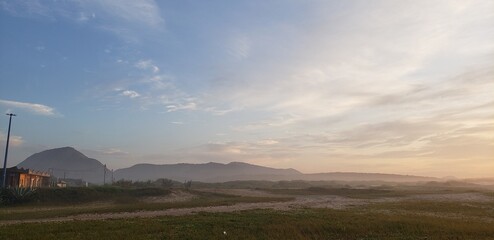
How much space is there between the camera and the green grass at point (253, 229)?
21.2 meters

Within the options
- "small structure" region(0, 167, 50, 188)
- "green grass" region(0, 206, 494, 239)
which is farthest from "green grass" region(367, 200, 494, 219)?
"small structure" region(0, 167, 50, 188)

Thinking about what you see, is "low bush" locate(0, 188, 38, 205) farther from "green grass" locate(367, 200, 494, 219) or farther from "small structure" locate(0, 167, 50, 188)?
"green grass" locate(367, 200, 494, 219)

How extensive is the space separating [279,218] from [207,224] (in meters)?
5.78

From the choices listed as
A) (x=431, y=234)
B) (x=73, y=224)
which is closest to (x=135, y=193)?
(x=73, y=224)

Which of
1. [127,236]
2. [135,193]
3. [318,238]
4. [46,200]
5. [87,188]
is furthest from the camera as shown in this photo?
[135,193]

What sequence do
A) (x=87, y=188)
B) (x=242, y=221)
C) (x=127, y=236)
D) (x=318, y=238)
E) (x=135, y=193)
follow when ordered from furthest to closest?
1. (x=135, y=193)
2. (x=87, y=188)
3. (x=242, y=221)
4. (x=318, y=238)
5. (x=127, y=236)

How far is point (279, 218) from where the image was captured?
28.5 metres

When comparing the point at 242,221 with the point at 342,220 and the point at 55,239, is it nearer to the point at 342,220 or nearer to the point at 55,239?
the point at 342,220

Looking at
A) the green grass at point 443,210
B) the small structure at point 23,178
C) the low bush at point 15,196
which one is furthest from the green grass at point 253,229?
the small structure at point 23,178

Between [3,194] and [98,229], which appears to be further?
[3,194]

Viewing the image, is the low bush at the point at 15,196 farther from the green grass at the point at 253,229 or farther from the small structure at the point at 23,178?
the green grass at the point at 253,229

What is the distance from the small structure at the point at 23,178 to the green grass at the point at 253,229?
130ft

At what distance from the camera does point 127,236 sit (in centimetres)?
2059

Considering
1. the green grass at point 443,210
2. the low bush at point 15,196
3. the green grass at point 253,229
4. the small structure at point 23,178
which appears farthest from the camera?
the small structure at point 23,178
